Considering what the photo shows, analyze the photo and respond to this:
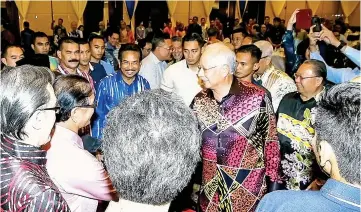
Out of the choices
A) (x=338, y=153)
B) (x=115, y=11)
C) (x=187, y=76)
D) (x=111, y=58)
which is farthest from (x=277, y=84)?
(x=115, y=11)

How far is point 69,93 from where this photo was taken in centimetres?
187

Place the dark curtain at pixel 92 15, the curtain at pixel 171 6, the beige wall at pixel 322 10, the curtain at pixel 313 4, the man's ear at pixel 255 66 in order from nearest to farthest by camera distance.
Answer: the man's ear at pixel 255 66, the dark curtain at pixel 92 15, the curtain at pixel 171 6, the curtain at pixel 313 4, the beige wall at pixel 322 10

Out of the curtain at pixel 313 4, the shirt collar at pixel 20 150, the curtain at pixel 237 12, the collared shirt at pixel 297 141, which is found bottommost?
the collared shirt at pixel 297 141

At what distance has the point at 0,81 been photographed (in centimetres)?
124

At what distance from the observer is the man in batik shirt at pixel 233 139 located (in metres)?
2.18

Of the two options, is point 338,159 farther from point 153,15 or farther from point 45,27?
point 153,15

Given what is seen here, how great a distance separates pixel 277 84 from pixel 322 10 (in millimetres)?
14956

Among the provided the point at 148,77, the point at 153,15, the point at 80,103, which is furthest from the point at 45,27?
the point at 80,103

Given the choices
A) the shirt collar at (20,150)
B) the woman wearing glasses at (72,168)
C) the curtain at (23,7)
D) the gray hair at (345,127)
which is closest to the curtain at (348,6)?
the curtain at (23,7)

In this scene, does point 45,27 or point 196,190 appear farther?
point 45,27

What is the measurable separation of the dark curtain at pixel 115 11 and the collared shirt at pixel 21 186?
13.0m

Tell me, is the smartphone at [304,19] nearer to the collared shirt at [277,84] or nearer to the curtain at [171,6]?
the collared shirt at [277,84]

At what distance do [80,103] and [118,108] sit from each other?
85cm

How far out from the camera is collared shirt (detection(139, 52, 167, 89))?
4.50 meters
